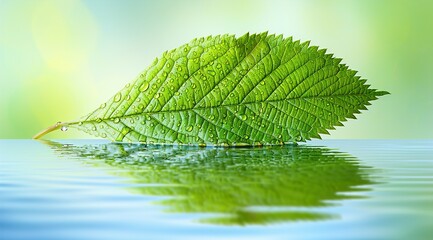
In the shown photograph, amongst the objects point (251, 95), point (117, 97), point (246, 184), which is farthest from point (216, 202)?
point (117, 97)

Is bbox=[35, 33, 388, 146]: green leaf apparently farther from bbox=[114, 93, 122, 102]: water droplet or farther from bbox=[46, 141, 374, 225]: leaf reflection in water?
bbox=[46, 141, 374, 225]: leaf reflection in water

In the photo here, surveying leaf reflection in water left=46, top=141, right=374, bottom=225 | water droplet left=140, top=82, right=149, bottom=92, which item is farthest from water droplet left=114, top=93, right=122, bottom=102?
leaf reflection in water left=46, top=141, right=374, bottom=225

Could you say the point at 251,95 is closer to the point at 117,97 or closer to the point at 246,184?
the point at 117,97

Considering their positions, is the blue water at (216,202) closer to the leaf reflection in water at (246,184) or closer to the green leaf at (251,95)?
the leaf reflection in water at (246,184)

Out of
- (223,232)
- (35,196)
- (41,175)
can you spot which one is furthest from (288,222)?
(41,175)

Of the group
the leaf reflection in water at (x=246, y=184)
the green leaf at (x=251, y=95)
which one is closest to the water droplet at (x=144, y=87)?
the green leaf at (x=251, y=95)
